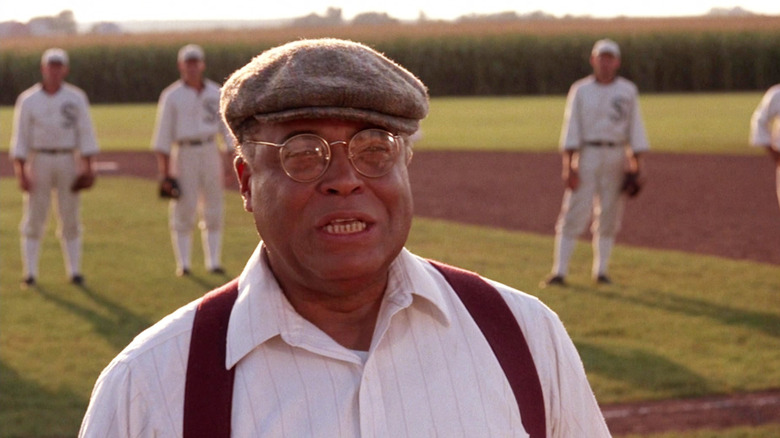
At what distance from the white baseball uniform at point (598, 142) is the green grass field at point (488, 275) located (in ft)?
2.33

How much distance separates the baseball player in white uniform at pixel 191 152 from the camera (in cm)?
1230

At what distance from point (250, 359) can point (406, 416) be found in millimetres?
296

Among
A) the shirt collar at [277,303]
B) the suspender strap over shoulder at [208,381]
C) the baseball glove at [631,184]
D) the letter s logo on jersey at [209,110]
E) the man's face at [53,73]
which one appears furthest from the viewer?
the letter s logo on jersey at [209,110]

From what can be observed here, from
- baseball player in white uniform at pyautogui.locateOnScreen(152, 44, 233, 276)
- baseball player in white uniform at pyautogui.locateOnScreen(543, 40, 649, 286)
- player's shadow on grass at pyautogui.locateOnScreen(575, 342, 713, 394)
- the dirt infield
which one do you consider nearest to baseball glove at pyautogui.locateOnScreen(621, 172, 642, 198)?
baseball player in white uniform at pyautogui.locateOnScreen(543, 40, 649, 286)

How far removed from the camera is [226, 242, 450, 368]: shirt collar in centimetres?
222

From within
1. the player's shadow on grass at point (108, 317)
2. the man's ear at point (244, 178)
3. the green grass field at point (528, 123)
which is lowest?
the green grass field at point (528, 123)

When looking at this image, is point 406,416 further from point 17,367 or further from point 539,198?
point 539,198

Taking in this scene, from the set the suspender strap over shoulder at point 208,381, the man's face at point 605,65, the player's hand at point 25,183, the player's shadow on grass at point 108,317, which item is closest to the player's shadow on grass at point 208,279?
the player's shadow on grass at point 108,317

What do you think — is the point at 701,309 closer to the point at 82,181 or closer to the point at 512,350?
the point at 82,181

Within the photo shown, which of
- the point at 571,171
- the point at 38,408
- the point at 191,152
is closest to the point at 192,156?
the point at 191,152

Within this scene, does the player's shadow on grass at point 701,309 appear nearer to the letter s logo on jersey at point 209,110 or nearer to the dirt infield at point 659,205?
the dirt infield at point 659,205

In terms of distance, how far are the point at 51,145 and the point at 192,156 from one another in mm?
1362

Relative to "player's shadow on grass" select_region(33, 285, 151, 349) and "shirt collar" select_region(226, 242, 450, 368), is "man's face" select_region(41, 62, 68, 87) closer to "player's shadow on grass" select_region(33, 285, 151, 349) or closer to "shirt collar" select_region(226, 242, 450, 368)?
"player's shadow on grass" select_region(33, 285, 151, 349)

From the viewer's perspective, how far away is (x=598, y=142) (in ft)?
37.6
